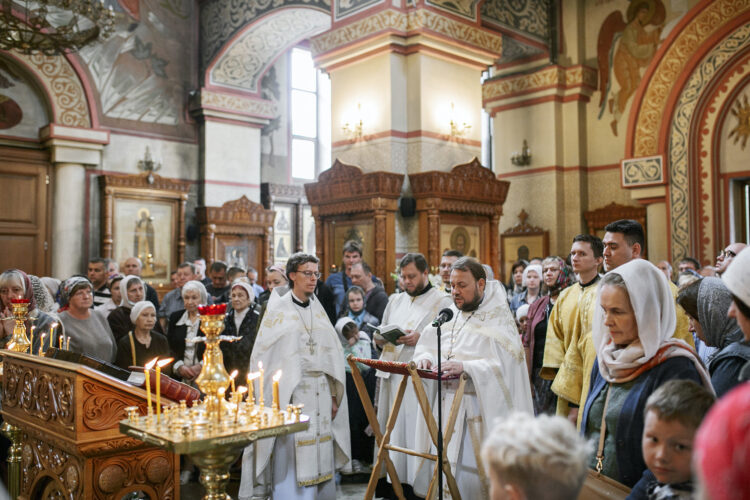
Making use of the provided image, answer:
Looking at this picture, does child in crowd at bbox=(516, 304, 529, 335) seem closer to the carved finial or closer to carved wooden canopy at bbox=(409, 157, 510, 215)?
carved wooden canopy at bbox=(409, 157, 510, 215)

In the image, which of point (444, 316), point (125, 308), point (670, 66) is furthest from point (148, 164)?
point (444, 316)

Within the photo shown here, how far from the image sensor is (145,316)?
487 centimetres

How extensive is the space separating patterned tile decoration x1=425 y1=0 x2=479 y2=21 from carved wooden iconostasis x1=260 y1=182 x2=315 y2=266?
6.44 m

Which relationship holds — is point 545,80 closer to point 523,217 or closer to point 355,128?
point 523,217

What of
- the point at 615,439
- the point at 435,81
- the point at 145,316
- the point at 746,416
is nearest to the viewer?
the point at 746,416

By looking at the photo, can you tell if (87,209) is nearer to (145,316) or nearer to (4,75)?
(4,75)

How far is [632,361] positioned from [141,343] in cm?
371

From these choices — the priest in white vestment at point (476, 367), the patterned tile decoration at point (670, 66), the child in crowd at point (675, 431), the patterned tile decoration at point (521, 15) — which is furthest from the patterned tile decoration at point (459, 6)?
the child in crowd at point (675, 431)

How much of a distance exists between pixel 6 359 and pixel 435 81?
6.87 metres

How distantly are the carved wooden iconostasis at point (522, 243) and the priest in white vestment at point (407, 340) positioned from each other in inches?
275

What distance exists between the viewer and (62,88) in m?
10.8

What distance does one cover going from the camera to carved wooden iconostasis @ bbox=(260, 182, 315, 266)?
48.4 ft

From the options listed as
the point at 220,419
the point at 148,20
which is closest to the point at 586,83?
the point at 148,20

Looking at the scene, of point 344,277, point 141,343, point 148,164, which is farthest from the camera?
point 148,164
